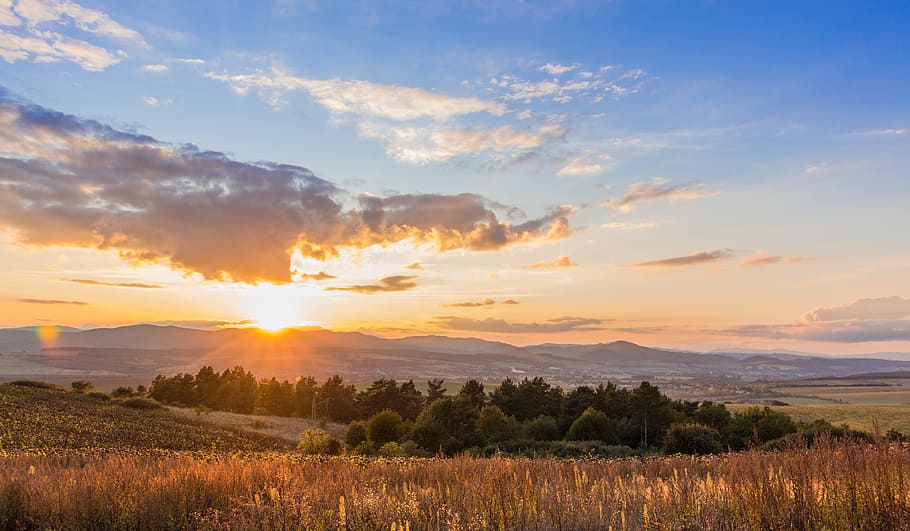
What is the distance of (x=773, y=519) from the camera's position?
20.3 ft

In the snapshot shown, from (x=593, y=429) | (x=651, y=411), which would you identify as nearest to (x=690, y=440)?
(x=593, y=429)

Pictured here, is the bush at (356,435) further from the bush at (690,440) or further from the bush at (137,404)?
the bush at (690,440)

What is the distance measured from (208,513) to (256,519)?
111 cm

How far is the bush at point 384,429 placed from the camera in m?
49.2

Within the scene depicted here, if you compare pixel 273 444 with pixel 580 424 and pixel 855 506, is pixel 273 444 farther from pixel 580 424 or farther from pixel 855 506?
pixel 855 506

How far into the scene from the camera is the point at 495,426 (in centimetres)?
4706

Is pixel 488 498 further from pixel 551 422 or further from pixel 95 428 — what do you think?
pixel 551 422

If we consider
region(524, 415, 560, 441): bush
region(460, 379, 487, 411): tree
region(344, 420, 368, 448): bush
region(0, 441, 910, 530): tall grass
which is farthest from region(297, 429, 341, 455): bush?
region(0, 441, 910, 530): tall grass

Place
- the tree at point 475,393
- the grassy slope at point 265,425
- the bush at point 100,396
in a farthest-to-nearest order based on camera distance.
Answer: the tree at point 475,393, the bush at point 100,396, the grassy slope at point 265,425

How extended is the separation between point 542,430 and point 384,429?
13101 mm

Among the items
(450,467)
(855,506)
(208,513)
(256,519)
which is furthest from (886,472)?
(208,513)

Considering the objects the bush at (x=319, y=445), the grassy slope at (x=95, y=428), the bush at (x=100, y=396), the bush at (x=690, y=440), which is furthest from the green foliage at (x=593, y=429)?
the bush at (x=100, y=396)

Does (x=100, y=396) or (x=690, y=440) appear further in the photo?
(x=100, y=396)

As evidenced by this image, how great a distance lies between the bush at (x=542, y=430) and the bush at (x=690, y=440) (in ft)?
42.9
